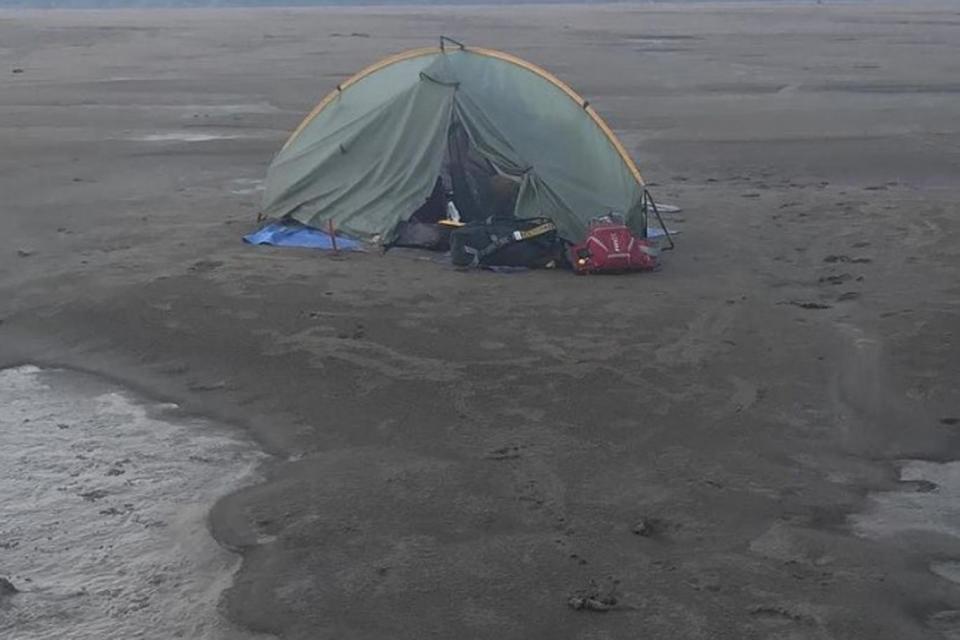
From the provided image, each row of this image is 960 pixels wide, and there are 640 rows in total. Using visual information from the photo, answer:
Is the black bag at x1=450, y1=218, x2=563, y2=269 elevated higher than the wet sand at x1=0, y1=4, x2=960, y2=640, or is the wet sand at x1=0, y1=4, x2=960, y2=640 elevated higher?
the black bag at x1=450, y1=218, x2=563, y2=269

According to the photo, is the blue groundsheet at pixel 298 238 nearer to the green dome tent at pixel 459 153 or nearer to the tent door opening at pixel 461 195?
the green dome tent at pixel 459 153

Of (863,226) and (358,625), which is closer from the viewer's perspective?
(358,625)

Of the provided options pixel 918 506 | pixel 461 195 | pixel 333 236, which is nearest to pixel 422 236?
pixel 461 195

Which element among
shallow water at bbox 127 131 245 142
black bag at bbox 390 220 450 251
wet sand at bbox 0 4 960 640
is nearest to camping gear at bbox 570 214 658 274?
wet sand at bbox 0 4 960 640

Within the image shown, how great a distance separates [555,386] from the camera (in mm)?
8023

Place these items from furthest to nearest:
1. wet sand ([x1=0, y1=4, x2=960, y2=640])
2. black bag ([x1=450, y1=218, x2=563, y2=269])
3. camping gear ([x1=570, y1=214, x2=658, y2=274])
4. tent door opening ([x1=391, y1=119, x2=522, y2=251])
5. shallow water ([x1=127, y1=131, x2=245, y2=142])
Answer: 1. shallow water ([x1=127, y1=131, x2=245, y2=142])
2. tent door opening ([x1=391, y1=119, x2=522, y2=251])
3. black bag ([x1=450, y1=218, x2=563, y2=269])
4. camping gear ([x1=570, y1=214, x2=658, y2=274])
5. wet sand ([x1=0, y1=4, x2=960, y2=640])

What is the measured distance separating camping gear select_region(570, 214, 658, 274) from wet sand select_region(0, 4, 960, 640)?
0.71ft

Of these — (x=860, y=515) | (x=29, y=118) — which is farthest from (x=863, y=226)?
(x=29, y=118)

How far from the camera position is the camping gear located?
10.9 meters

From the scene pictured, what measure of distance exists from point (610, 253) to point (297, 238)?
10.8 ft

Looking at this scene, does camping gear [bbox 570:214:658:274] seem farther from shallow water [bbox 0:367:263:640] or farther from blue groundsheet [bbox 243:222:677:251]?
shallow water [bbox 0:367:263:640]

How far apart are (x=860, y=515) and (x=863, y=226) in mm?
7240

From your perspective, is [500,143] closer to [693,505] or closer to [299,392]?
[299,392]

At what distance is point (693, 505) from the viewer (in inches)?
246
